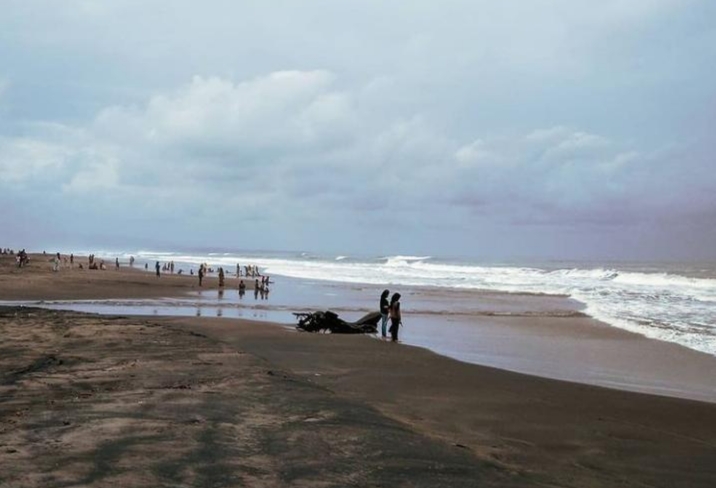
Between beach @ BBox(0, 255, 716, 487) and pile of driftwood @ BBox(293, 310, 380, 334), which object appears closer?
beach @ BBox(0, 255, 716, 487)

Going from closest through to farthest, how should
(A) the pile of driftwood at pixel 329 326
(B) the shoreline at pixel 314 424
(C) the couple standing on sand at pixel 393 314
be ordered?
(B) the shoreline at pixel 314 424 < (C) the couple standing on sand at pixel 393 314 < (A) the pile of driftwood at pixel 329 326

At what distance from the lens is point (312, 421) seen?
7.80 m

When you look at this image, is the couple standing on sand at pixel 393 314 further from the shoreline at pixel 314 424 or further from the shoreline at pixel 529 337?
the shoreline at pixel 314 424

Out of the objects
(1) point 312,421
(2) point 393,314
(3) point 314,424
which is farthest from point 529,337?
(3) point 314,424

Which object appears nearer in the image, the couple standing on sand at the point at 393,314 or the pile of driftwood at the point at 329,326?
the couple standing on sand at the point at 393,314

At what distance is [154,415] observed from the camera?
24.6 ft

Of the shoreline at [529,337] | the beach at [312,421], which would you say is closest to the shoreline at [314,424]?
the beach at [312,421]

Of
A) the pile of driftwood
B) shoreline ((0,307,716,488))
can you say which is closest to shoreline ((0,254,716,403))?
the pile of driftwood

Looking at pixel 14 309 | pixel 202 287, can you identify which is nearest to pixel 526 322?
pixel 14 309

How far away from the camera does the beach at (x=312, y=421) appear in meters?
5.77

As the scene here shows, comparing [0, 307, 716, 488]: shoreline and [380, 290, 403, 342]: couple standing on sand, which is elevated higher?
[380, 290, 403, 342]: couple standing on sand

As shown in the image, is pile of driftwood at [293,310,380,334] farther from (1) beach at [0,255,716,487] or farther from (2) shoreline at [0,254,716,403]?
(1) beach at [0,255,716,487]

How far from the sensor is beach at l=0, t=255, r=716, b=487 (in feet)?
18.9

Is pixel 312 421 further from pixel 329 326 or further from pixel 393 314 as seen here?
pixel 329 326
